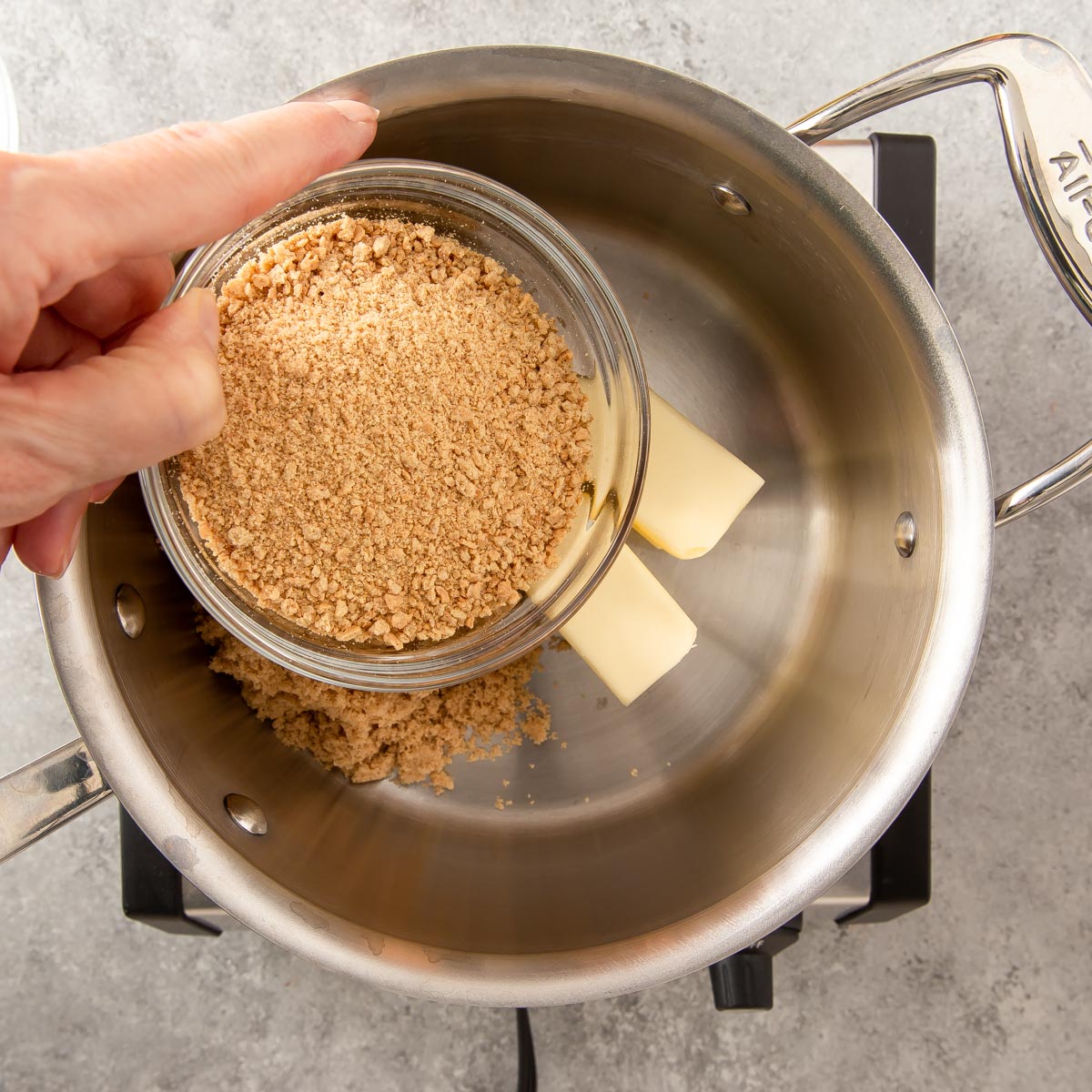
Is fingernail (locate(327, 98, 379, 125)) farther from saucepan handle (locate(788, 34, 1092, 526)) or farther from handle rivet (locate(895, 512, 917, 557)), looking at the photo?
handle rivet (locate(895, 512, 917, 557))

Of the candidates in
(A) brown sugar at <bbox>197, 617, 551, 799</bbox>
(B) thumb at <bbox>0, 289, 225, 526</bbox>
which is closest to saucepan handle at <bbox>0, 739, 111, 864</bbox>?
(A) brown sugar at <bbox>197, 617, 551, 799</bbox>

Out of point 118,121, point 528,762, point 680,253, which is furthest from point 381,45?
point 528,762

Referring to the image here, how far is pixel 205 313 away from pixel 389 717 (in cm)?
35

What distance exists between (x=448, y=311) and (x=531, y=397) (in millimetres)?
84

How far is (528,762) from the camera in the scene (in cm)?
80

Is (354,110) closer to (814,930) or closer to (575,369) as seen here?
(575,369)

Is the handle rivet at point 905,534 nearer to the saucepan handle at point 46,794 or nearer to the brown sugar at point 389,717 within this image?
the brown sugar at point 389,717

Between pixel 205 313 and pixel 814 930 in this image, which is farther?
pixel 814 930

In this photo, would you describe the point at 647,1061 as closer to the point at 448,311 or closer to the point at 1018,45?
the point at 448,311

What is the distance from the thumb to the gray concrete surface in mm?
493

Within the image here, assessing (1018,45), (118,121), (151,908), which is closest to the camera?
(1018,45)

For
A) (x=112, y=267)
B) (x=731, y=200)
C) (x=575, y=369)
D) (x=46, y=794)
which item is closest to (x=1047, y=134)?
(x=731, y=200)

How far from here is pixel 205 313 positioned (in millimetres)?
531

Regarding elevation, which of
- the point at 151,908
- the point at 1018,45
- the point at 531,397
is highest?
the point at 1018,45
